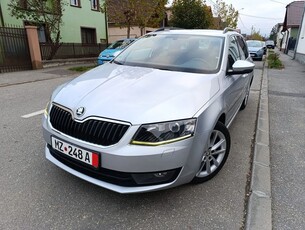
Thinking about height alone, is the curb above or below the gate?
below

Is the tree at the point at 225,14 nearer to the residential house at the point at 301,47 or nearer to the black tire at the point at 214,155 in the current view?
the residential house at the point at 301,47

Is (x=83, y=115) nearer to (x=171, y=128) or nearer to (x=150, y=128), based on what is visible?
(x=150, y=128)

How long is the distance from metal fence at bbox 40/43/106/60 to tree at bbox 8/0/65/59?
11.8 inches

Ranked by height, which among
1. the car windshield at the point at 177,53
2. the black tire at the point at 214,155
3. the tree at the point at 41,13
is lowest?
the black tire at the point at 214,155

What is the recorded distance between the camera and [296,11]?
3519cm

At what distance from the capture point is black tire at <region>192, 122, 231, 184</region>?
8.30ft

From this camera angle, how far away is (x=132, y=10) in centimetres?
1508

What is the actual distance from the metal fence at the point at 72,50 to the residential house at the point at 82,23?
134 centimetres

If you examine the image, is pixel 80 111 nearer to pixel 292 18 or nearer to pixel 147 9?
pixel 147 9

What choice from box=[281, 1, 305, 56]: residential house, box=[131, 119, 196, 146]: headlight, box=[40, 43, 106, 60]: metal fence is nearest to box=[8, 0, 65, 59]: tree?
box=[40, 43, 106, 60]: metal fence

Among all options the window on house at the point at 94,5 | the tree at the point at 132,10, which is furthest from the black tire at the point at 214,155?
the window on house at the point at 94,5

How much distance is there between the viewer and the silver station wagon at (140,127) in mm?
1955

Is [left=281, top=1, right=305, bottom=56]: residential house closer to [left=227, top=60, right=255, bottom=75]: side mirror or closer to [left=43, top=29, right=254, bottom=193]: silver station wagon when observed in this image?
[left=227, top=60, right=255, bottom=75]: side mirror

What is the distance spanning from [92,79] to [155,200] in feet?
4.90
